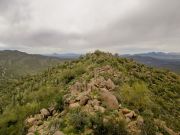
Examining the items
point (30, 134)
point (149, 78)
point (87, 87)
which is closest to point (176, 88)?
point (149, 78)

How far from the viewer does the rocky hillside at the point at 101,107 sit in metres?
36.9

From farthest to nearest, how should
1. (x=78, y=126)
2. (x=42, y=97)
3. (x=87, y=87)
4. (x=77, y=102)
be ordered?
1. (x=42, y=97)
2. (x=87, y=87)
3. (x=77, y=102)
4. (x=78, y=126)

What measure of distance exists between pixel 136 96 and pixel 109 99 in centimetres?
821

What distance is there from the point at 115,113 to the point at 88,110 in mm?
3508

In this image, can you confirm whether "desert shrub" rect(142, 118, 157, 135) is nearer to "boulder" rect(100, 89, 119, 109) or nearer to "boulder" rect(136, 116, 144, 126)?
"boulder" rect(136, 116, 144, 126)

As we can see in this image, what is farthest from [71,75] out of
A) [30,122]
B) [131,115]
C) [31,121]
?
[131,115]

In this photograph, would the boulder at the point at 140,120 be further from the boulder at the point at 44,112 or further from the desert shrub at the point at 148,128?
the boulder at the point at 44,112

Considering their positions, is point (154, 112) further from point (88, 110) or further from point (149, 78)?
point (149, 78)

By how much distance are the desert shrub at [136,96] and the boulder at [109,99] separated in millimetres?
2824

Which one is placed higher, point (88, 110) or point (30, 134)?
point (88, 110)

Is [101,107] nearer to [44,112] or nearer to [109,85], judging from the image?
[109,85]

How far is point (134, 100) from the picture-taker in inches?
1887

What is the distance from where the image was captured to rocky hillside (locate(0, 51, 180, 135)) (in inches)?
1454

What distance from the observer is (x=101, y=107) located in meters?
40.0
